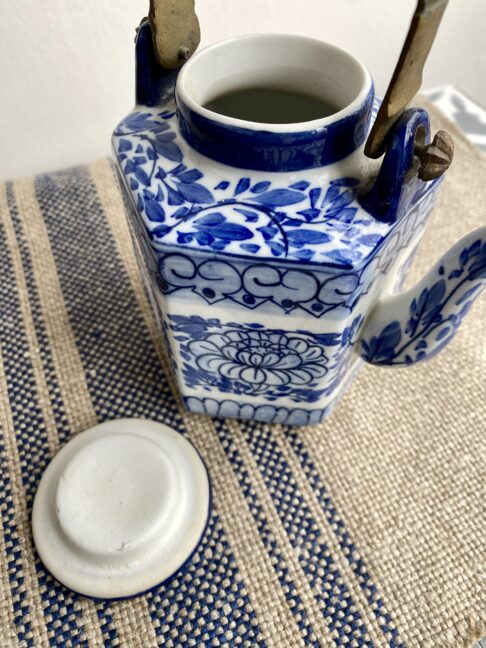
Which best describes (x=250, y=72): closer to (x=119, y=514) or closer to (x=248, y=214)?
(x=248, y=214)

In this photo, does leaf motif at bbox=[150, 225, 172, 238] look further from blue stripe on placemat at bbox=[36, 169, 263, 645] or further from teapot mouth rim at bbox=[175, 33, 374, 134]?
blue stripe on placemat at bbox=[36, 169, 263, 645]

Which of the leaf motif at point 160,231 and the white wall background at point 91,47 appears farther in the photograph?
the white wall background at point 91,47

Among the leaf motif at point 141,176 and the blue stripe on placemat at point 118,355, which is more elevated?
the leaf motif at point 141,176

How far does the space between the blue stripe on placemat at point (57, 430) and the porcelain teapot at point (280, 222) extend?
0.13 meters

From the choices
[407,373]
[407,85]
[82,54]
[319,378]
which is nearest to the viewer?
[407,85]

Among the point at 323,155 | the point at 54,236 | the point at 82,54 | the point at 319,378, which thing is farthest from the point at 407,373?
the point at 82,54

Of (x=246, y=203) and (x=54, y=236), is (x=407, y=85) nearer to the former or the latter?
(x=246, y=203)

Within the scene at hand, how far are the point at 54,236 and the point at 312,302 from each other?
376 millimetres

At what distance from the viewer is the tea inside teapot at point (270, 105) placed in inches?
14.6

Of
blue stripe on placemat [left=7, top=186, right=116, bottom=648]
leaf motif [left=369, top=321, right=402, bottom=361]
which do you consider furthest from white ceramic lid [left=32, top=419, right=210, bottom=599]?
leaf motif [left=369, top=321, right=402, bottom=361]

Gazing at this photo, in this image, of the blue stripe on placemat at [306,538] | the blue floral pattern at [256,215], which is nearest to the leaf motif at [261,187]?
the blue floral pattern at [256,215]

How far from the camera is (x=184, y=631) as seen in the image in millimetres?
366

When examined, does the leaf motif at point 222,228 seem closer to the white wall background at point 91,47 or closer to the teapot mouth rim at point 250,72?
the teapot mouth rim at point 250,72

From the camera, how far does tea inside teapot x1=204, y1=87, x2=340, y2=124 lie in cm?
37
